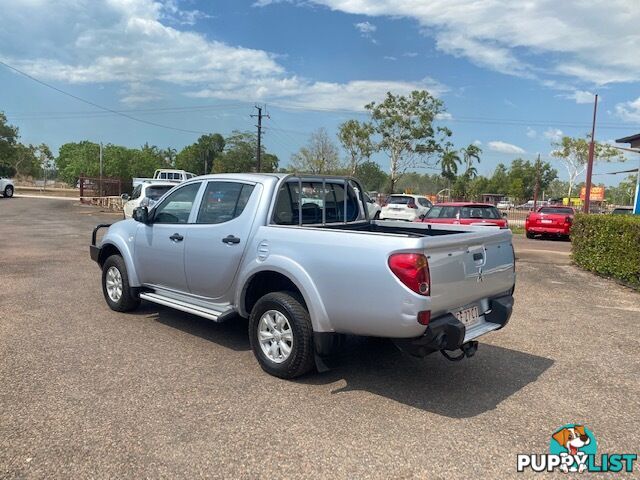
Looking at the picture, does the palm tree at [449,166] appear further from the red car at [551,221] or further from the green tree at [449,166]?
the red car at [551,221]

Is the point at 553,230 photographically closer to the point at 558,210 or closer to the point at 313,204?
the point at 558,210

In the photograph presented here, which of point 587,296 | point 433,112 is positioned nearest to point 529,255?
point 587,296

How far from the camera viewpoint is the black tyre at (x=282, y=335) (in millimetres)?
4273

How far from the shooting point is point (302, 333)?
13.9 ft

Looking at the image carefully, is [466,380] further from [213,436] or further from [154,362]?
[154,362]

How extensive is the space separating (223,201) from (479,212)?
36.0 ft

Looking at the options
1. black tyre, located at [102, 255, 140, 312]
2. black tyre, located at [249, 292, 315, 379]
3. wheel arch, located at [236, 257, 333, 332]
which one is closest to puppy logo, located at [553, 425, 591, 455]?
wheel arch, located at [236, 257, 333, 332]

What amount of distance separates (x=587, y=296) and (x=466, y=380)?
5.20m

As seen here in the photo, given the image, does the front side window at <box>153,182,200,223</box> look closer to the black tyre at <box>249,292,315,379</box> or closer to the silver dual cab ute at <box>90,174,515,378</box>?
the silver dual cab ute at <box>90,174,515,378</box>

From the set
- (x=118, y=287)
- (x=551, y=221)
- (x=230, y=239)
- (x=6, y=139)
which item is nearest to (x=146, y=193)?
(x=118, y=287)

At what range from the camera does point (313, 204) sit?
5.52 m

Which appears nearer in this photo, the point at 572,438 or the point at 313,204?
the point at 572,438

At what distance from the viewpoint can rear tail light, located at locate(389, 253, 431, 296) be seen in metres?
3.70

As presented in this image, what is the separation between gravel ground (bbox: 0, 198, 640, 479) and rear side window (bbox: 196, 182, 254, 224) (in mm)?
1331
